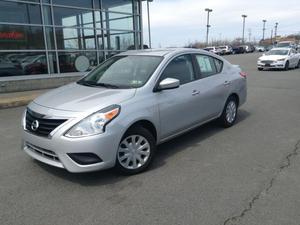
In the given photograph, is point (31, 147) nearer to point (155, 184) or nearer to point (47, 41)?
point (155, 184)

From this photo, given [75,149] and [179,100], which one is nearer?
[75,149]

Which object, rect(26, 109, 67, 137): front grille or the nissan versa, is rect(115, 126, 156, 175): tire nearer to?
the nissan versa

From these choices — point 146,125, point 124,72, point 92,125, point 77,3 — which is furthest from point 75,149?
point 77,3

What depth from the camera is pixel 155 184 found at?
3764 millimetres

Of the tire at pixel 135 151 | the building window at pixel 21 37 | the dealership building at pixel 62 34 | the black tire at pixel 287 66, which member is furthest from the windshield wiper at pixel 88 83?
the black tire at pixel 287 66

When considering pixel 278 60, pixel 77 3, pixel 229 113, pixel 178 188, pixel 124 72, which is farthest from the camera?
pixel 278 60

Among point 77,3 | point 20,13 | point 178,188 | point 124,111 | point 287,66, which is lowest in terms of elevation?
point 287,66

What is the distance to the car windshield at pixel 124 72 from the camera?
448 cm

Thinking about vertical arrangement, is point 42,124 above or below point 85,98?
below

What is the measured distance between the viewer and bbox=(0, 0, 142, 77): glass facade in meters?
11.5

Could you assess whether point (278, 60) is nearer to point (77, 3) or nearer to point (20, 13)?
point (77, 3)

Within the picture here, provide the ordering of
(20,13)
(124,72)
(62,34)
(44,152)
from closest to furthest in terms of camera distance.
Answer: (44,152), (124,72), (20,13), (62,34)

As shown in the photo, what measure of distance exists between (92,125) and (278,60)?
61.5ft

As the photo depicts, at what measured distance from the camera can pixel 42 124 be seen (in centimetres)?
372
